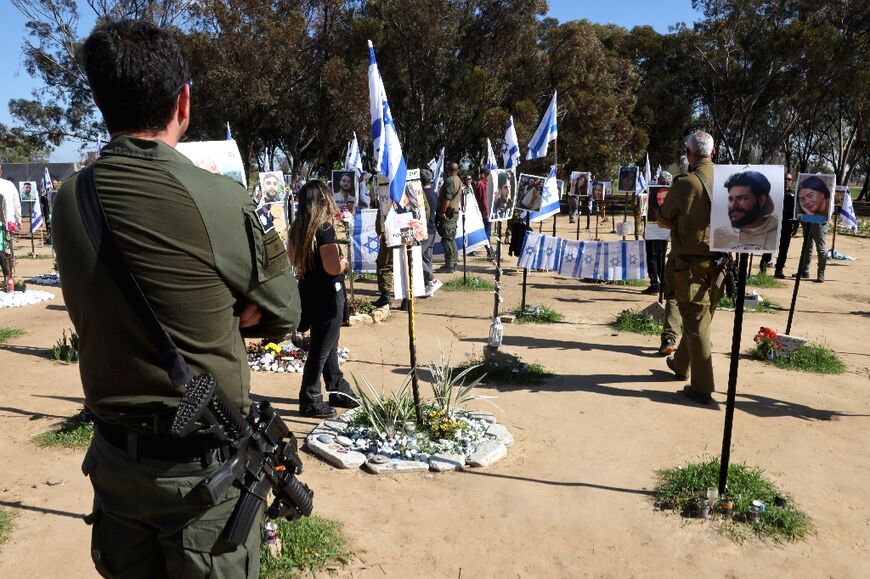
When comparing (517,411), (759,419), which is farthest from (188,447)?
(759,419)

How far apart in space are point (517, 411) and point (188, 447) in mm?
4297

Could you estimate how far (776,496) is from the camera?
4141mm

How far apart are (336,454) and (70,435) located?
6.99 ft

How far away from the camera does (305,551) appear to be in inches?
138

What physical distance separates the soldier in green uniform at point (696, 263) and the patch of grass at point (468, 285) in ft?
20.0

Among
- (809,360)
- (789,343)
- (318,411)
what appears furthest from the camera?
(789,343)

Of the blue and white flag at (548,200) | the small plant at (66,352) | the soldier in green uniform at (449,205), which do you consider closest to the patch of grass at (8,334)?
the small plant at (66,352)

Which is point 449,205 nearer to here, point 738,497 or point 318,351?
point 318,351

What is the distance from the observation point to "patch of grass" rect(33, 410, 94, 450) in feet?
16.6

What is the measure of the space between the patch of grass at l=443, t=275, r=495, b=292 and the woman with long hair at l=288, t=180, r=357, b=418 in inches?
255

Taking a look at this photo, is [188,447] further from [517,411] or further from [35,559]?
[517,411]

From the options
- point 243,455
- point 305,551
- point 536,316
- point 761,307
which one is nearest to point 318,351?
point 305,551

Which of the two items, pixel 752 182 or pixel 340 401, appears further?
pixel 340 401

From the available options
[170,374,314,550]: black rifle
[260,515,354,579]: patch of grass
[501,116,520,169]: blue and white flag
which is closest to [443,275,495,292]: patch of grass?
[501,116,520,169]: blue and white flag
